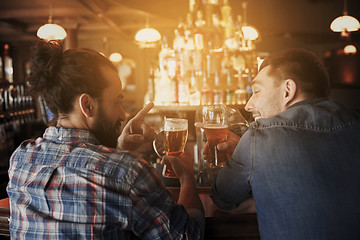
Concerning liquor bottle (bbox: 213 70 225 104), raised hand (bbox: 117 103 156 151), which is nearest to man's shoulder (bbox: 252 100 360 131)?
raised hand (bbox: 117 103 156 151)

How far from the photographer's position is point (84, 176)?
2.76 feet

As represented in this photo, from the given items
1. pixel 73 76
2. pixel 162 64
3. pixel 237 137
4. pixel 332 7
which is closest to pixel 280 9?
pixel 332 7

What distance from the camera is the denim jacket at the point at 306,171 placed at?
0.87 m

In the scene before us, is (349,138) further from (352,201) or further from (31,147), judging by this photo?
(31,147)

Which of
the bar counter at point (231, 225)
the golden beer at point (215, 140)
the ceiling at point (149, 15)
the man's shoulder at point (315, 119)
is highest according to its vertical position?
the ceiling at point (149, 15)

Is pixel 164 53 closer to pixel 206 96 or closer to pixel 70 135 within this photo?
pixel 206 96

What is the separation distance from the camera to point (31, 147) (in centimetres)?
96

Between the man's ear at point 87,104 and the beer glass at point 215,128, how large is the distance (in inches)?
20.3

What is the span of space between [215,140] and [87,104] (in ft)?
1.89

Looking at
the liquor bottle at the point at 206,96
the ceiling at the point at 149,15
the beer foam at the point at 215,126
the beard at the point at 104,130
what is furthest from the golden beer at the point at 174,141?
the ceiling at the point at 149,15

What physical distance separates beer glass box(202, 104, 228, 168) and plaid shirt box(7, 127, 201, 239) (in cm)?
45

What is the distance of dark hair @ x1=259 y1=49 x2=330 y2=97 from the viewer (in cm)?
112

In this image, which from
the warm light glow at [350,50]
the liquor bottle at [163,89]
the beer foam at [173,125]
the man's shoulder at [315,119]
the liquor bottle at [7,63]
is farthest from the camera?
the liquor bottle at [7,63]

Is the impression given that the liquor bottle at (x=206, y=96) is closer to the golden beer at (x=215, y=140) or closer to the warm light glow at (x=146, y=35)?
the warm light glow at (x=146, y=35)
